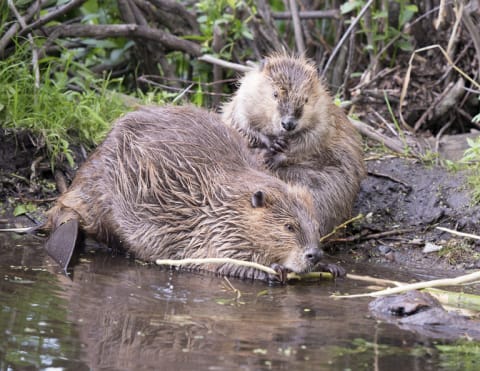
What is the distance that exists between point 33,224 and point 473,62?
122 inches

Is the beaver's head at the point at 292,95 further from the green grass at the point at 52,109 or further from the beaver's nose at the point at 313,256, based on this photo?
the green grass at the point at 52,109

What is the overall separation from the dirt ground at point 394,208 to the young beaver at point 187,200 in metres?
0.60

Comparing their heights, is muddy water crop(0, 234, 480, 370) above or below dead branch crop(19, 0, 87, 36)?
below

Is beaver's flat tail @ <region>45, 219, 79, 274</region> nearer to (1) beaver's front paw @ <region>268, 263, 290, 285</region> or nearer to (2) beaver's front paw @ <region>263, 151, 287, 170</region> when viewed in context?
(1) beaver's front paw @ <region>268, 263, 290, 285</region>

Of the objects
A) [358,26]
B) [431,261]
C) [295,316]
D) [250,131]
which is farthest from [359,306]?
[358,26]

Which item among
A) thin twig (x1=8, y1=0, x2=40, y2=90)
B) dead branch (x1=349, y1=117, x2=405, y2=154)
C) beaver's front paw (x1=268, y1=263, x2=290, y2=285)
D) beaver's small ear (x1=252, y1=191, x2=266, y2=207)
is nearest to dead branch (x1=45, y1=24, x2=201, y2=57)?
thin twig (x1=8, y1=0, x2=40, y2=90)

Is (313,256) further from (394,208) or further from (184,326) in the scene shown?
(394,208)

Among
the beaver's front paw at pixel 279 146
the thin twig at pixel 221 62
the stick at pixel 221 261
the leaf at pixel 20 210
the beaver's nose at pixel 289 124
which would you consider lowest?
the leaf at pixel 20 210

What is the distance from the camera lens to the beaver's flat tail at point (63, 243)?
13.7 ft

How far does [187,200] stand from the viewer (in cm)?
453

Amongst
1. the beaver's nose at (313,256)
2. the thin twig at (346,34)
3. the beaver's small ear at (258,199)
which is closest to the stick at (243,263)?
the beaver's nose at (313,256)

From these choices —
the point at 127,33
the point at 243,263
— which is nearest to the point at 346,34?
the point at 127,33

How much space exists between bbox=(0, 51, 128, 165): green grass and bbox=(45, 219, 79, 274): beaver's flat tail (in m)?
0.97

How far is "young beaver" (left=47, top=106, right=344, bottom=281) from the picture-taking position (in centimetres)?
433
